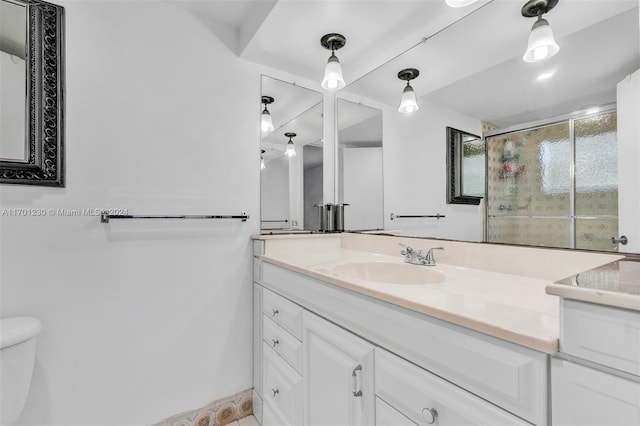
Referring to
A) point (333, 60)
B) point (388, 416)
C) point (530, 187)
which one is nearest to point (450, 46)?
point (333, 60)

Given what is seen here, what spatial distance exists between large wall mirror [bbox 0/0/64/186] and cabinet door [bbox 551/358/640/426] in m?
1.65

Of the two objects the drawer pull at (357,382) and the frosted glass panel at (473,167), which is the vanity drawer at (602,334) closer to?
the drawer pull at (357,382)

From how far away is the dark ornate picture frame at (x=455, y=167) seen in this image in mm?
1232

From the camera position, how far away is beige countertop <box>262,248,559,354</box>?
52 cm

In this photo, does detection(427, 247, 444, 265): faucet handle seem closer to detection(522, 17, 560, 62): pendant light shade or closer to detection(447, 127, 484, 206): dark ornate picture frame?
detection(447, 127, 484, 206): dark ornate picture frame

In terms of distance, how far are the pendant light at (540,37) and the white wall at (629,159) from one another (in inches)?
9.7

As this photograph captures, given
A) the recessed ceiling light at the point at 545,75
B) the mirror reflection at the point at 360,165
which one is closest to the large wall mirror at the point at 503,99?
the recessed ceiling light at the point at 545,75

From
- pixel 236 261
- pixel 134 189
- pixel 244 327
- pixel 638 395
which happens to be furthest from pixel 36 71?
pixel 638 395

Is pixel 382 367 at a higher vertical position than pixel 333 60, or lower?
lower

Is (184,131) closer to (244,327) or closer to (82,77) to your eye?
(82,77)

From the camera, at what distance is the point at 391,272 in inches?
51.9

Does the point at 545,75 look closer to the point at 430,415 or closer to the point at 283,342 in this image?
the point at 430,415

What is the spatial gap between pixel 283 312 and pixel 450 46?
55.7 inches

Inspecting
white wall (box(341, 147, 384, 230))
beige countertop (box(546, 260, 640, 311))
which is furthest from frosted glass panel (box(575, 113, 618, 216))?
white wall (box(341, 147, 384, 230))
